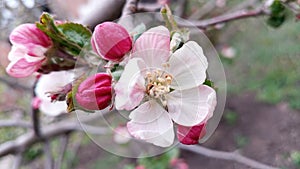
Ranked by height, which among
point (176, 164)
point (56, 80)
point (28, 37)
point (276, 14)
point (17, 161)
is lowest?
point (176, 164)

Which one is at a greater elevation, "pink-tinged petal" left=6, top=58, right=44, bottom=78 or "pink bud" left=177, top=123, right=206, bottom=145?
"pink-tinged petal" left=6, top=58, right=44, bottom=78

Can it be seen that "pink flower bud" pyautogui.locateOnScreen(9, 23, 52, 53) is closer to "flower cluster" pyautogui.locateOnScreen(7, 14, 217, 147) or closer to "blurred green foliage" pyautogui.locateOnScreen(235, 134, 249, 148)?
"flower cluster" pyautogui.locateOnScreen(7, 14, 217, 147)

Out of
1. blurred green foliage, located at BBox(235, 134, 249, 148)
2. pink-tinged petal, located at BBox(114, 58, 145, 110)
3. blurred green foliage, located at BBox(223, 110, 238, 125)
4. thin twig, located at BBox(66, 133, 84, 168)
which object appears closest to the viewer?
pink-tinged petal, located at BBox(114, 58, 145, 110)

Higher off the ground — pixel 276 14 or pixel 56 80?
pixel 56 80

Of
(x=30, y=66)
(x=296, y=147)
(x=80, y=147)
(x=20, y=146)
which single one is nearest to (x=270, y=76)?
(x=80, y=147)

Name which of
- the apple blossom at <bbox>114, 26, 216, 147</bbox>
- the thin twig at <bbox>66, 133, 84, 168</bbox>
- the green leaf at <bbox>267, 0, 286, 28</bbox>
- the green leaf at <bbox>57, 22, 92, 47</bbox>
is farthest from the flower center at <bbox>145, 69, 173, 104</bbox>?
the thin twig at <bbox>66, 133, 84, 168</bbox>

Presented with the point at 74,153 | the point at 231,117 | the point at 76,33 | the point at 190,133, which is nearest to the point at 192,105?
the point at 190,133

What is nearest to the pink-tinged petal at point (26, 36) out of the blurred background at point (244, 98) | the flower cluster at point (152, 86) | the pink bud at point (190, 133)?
the flower cluster at point (152, 86)

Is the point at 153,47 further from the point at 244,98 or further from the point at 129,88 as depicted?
the point at 244,98
